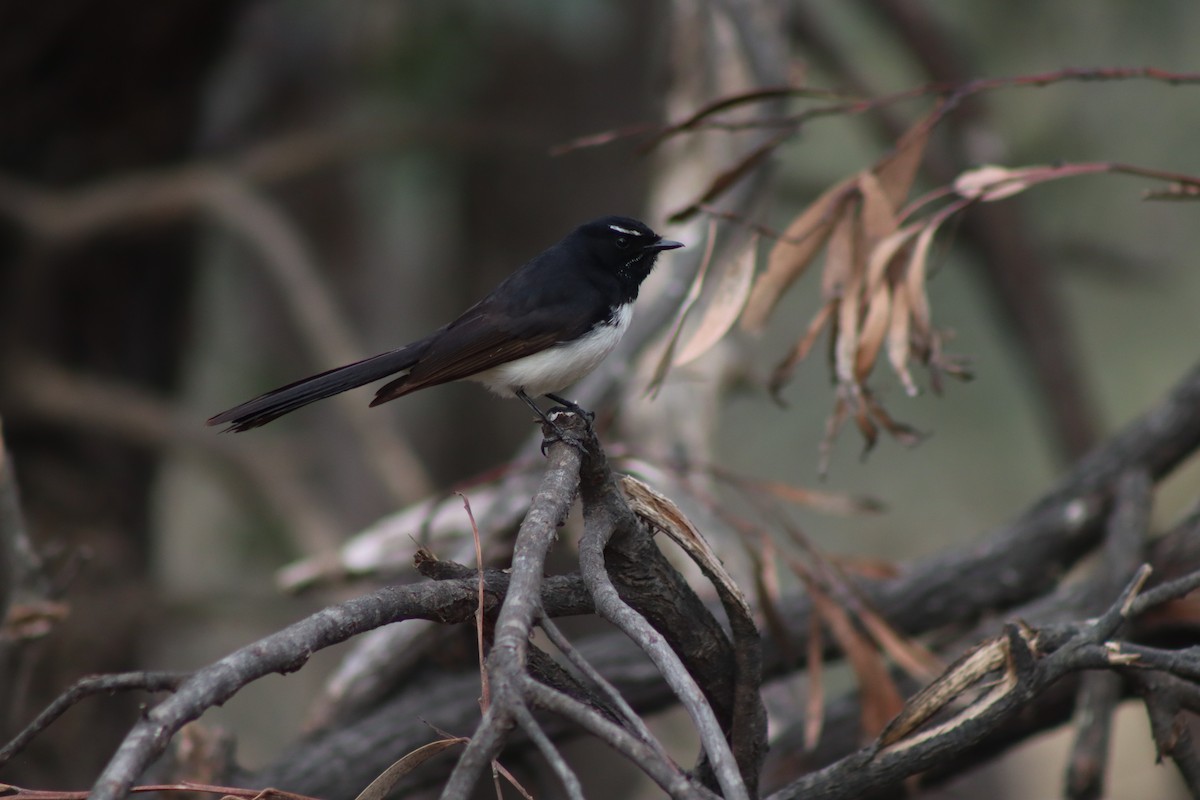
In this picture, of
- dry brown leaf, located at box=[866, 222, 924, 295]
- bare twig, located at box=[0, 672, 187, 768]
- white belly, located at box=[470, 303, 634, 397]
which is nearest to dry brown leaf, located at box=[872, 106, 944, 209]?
dry brown leaf, located at box=[866, 222, 924, 295]

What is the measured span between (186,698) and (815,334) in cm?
203

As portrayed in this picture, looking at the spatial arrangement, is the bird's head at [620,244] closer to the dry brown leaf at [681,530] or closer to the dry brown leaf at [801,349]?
the dry brown leaf at [801,349]

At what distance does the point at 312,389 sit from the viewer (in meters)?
2.85

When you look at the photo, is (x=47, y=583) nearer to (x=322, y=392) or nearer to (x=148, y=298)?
(x=322, y=392)

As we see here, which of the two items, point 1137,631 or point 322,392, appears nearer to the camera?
point 322,392

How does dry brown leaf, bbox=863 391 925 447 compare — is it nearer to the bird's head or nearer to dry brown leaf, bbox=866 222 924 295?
dry brown leaf, bbox=866 222 924 295

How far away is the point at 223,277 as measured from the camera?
8.16m

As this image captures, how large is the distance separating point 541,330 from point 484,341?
170 mm

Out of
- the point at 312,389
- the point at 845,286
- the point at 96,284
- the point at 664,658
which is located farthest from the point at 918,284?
the point at 96,284

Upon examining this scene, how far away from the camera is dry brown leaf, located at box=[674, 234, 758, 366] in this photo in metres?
2.80

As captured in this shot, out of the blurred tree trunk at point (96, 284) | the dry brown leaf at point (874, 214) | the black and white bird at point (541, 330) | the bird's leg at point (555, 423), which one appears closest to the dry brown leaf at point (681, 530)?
the bird's leg at point (555, 423)

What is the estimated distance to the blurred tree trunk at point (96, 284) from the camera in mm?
4945

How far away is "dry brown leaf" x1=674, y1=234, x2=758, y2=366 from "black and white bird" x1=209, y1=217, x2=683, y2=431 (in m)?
0.39

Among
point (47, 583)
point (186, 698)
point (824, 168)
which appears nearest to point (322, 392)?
point (47, 583)
